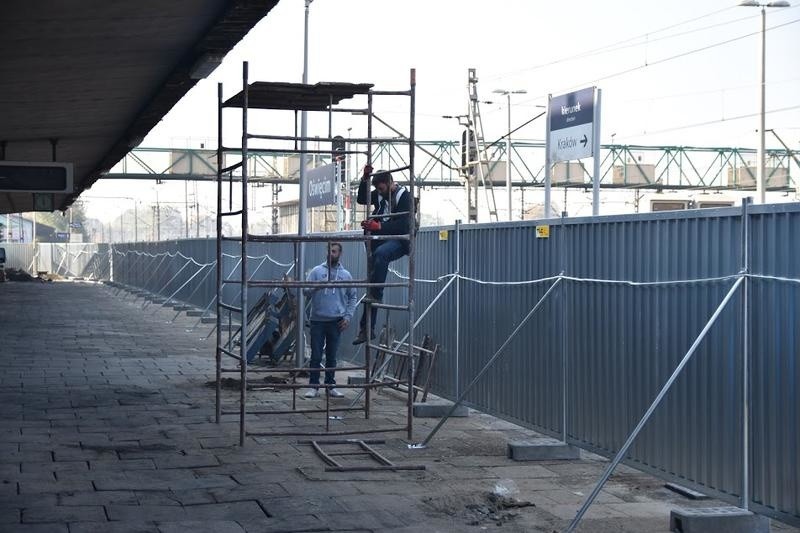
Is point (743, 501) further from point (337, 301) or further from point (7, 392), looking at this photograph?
point (7, 392)

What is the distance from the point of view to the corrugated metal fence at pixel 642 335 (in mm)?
7125

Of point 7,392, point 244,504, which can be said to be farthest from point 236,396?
point 244,504

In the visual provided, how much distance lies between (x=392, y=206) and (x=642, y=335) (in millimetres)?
3624

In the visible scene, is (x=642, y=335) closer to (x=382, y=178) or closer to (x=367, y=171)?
(x=382, y=178)

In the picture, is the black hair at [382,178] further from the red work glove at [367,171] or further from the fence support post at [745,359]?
the fence support post at [745,359]

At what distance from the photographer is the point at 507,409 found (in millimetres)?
11117

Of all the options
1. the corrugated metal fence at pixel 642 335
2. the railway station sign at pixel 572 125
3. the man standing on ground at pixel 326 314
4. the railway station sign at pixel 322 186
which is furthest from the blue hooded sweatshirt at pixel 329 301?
the railway station sign at pixel 572 125

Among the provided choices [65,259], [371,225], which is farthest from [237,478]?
[65,259]

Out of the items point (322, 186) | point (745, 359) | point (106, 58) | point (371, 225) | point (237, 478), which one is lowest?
point (237, 478)

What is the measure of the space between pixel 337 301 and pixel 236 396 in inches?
74.8

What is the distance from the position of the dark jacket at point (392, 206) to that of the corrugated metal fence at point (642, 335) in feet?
3.07

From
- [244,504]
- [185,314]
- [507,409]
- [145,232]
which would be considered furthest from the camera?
[145,232]

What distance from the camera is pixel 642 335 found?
8.74 m

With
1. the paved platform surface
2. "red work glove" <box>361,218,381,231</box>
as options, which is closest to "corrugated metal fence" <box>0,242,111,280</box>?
the paved platform surface
